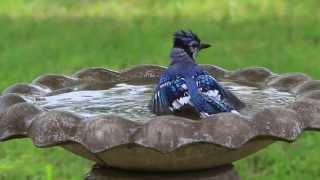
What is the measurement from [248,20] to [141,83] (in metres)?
6.07

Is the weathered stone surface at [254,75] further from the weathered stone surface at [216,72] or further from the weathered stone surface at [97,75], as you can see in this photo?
the weathered stone surface at [97,75]

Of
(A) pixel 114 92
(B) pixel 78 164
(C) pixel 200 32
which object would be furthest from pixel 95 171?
(C) pixel 200 32

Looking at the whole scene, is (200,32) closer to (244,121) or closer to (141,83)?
(141,83)

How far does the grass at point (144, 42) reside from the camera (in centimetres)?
573

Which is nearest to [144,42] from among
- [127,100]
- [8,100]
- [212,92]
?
[127,100]

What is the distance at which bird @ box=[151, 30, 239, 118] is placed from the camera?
11.3 feet

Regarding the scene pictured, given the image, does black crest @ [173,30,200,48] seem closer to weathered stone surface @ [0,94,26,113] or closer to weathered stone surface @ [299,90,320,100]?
weathered stone surface @ [299,90,320,100]

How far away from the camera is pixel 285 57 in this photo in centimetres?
830

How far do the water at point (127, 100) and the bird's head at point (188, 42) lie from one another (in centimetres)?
30

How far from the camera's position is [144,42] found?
9.16 metres

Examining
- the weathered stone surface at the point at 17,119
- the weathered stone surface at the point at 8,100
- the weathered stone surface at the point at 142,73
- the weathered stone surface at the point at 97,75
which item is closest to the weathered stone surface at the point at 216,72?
the weathered stone surface at the point at 142,73

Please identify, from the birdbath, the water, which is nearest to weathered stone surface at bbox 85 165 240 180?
the birdbath

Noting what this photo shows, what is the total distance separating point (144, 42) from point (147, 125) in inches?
239

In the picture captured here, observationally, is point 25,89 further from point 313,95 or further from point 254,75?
point 313,95
